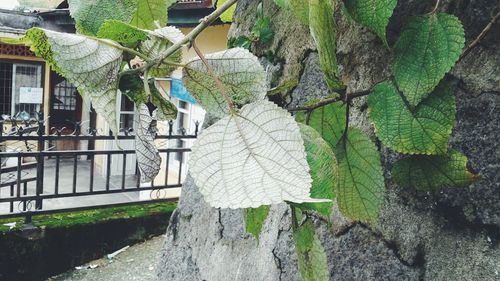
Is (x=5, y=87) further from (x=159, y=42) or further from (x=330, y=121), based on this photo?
(x=159, y=42)

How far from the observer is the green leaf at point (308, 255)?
Result: 0.61 metres

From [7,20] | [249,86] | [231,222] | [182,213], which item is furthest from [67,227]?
[7,20]

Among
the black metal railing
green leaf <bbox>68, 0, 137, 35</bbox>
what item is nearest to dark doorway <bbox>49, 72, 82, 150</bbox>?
the black metal railing

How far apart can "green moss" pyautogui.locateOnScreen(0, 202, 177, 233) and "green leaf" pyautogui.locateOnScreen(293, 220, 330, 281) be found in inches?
169

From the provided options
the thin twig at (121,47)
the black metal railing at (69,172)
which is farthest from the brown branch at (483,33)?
the black metal railing at (69,172)

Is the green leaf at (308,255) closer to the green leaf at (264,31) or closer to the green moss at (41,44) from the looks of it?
the green moss at (41,44)

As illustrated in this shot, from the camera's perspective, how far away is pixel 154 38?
53cm

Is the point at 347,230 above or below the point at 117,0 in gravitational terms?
below

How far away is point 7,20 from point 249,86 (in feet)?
42.7

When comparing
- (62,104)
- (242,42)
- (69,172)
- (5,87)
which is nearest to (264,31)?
(242,42)

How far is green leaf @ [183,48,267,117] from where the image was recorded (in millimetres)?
563

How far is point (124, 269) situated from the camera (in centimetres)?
454

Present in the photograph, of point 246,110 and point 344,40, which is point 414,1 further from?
point 246,110

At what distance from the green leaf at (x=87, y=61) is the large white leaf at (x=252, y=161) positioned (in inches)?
4.6
